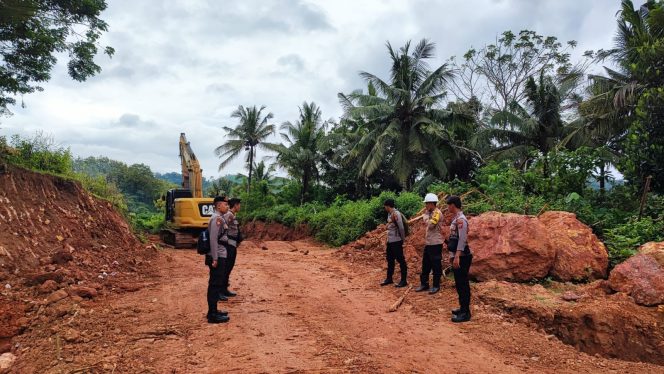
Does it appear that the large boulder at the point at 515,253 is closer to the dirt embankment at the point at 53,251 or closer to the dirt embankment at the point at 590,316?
the dirt embankment at the point at 590,316

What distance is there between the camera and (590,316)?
5621mm

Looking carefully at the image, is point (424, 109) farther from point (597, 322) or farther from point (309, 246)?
point (597, 322)

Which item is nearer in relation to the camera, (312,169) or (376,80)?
(376,80)

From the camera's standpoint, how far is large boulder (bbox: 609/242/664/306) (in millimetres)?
5852

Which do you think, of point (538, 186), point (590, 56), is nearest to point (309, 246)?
point (538, 186)

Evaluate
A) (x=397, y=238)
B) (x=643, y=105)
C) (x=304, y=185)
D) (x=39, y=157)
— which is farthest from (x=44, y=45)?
(x=304, y=185)

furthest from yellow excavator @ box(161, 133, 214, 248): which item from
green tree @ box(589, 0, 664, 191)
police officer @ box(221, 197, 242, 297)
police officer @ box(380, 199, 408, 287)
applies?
green tree @ box(589, 0, 664, 191)

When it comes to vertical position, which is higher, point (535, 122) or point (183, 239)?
point (535, 122)

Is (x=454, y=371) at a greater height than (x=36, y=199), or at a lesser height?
lesser

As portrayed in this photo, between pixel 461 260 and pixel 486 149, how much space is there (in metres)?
19.4

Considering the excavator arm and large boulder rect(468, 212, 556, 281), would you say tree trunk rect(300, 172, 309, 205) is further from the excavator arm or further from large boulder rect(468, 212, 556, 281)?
large boulder rect(468, 212, 556, 281)

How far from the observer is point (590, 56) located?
2317 cm

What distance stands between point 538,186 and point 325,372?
10193mm

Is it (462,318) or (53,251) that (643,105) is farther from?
(53,251)
